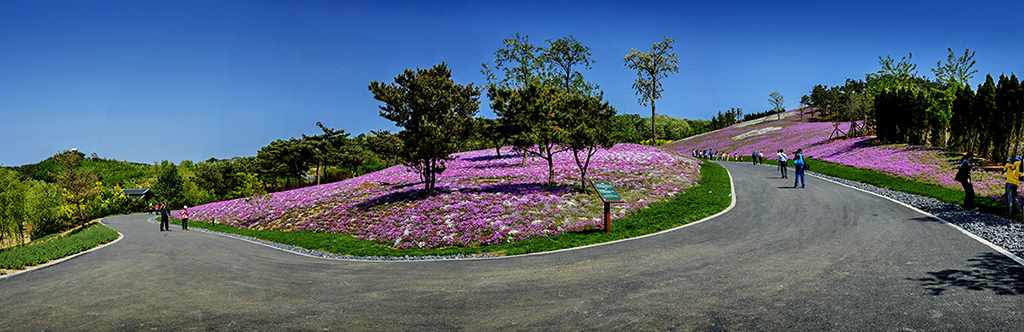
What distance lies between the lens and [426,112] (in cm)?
2558

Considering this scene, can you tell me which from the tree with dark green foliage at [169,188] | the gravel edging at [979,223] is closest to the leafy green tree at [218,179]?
the tree with dark green foliage at [169,188]

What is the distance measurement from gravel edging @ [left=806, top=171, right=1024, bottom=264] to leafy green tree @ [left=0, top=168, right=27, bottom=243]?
6343 centimetres

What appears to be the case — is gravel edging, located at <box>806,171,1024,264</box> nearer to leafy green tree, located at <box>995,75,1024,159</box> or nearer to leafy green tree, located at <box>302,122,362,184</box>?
leafy green tree, located at <box>995,75,1024,159</box>

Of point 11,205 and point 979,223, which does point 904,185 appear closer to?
point 979,223

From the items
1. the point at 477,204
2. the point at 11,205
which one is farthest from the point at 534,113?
the point at 11,205

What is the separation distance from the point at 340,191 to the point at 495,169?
43.2 feet

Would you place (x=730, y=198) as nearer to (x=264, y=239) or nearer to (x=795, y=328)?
(x=795, y=328)

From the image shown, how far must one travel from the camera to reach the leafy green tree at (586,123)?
2210 centimetres

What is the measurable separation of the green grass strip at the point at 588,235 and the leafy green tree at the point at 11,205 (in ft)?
103

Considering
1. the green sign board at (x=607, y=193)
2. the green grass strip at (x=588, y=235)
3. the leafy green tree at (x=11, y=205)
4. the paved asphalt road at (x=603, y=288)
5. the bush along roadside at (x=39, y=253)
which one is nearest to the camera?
the paved asphalt road at (x=603, y=288)

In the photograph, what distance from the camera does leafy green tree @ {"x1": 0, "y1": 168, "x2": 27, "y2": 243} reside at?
37.5 m

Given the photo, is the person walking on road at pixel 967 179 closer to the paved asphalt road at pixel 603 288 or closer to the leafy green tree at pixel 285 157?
the paved asphalt road at pixel 603 288

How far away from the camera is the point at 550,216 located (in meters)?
19.0

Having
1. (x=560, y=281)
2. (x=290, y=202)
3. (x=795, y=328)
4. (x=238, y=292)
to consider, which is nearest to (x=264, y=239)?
(x=290, y=202)
